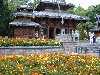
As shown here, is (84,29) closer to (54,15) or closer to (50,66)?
(54,15)

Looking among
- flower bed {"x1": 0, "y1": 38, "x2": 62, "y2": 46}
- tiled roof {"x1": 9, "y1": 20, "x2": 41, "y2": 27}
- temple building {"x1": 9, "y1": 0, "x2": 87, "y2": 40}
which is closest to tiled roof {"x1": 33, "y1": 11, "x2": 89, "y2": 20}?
temple building {"x1": 9, "y1": 0, "x2": 87, "y2": 40}

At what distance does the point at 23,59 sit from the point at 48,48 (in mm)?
13666

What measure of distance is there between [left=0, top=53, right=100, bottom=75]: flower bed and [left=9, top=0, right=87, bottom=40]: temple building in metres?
23.6

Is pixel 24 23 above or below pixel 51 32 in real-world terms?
above

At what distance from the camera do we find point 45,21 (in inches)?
2005

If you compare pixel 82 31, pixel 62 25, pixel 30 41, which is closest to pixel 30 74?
pixel 30 41

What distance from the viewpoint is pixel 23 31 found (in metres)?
47.6

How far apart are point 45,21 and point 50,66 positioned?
32652 mm

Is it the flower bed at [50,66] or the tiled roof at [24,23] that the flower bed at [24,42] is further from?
the flower bed at [50,66]

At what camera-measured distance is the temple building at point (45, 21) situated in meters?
47.3

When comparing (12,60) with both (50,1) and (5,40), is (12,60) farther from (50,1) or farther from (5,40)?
(50,1)

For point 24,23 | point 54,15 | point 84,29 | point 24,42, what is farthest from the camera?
point 84,29

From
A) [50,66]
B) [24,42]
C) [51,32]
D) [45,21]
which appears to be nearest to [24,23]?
[45,21]

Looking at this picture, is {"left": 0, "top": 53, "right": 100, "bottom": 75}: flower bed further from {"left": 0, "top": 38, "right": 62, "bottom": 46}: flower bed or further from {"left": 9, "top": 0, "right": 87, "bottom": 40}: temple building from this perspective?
{"left": 9, "top": 0, "right": 87, "bottom": 40}: temple building
